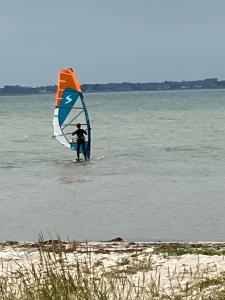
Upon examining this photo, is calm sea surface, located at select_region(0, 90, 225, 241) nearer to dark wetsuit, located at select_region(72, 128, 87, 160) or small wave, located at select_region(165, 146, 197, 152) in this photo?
small wave, located at select_region(165, 146, 197, 152)

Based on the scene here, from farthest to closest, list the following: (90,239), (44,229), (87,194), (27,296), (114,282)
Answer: (87,194), (44,229), (90,239), (114,282), (27,296)

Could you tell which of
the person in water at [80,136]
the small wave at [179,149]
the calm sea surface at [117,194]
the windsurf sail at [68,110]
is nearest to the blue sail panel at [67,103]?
the windsurf sail at [68,110]

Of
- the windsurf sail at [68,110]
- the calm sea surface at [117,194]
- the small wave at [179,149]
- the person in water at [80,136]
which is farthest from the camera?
the small wave at [179,149]

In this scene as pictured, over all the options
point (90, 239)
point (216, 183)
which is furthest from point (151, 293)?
point (216, 183)

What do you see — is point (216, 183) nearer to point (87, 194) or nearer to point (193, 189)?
point (193, 189)

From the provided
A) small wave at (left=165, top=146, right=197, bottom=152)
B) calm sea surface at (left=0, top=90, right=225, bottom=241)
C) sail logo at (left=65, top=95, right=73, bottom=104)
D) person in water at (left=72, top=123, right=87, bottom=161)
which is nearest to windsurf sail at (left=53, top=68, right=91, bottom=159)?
sail logo at (left=65, top=95, right=73, bottom=104)

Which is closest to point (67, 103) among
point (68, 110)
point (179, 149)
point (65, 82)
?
point (68, 110)

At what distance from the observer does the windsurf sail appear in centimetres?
2422

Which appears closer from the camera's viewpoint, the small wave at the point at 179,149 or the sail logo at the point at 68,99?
the sail logo at the point at 68,99

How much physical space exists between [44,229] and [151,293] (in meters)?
7.26

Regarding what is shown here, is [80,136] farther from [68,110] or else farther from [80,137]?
[68,110]

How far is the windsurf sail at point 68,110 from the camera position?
79.5ft

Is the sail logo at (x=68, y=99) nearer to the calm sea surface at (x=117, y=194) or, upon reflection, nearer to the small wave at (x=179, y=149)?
the calm sea surface at (x=117, y=194)

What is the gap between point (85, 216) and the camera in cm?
1289
